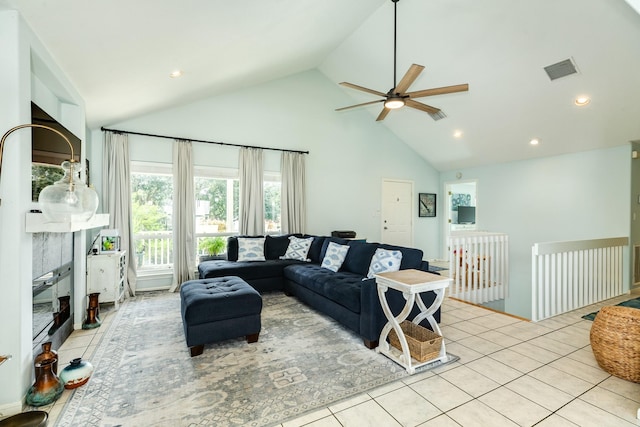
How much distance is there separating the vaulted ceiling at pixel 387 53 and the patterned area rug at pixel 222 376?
98.9 inches

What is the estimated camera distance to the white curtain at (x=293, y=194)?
5602 mm

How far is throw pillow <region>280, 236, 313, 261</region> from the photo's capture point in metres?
4.82

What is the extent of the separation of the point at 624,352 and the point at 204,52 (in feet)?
14.7

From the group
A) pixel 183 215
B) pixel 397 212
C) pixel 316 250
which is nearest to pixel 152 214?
pixel 183 215

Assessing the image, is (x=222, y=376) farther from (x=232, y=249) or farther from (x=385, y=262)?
(x=232, y=249)

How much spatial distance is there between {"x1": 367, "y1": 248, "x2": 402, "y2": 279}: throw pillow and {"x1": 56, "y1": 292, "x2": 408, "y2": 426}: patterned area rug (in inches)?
29.4

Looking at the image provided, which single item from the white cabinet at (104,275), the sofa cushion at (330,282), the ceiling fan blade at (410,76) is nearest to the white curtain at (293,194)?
the sofa cushion at (330,282)

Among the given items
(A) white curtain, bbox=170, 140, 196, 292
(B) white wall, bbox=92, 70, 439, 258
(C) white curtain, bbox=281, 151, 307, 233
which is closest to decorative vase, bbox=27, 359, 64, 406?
(A) white curtain, bbox=170, 140, 196, 292

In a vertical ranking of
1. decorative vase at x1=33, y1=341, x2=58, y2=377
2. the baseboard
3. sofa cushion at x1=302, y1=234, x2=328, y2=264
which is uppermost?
sofa cushion at x1=302, y1=234, x2=328, y2=264

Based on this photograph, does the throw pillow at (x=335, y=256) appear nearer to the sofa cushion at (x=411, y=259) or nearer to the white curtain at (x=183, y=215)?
the sofa cushion at (x=411, y=259)

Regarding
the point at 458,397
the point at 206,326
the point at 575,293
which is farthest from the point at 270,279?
the point at 575,293

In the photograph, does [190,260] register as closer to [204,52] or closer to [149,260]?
[149,260]

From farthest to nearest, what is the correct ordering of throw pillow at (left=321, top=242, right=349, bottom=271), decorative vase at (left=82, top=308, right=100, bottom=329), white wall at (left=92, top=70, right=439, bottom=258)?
white wall at (left=92, top=70, right=439, bottom=258), throw pillow at (left=321, top=242, right=349, bottom=271), decorative vase at (left=82, top=308, right=100, bottom=329)

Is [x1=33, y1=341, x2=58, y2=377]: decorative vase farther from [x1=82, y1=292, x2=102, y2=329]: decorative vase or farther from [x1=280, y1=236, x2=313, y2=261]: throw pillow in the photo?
[x1=280, y1=236, x2=313, y2=261]: throw pillow
